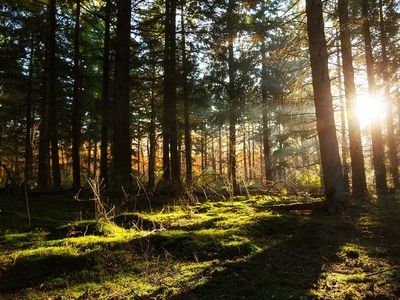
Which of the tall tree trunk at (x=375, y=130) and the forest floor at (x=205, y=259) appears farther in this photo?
the tall tree trunk at (x=375, y=130)

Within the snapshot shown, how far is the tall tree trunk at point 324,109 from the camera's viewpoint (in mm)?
6027

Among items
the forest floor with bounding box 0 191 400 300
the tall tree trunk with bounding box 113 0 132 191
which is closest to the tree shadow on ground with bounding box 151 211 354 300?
the forest floor with bounding box 0 191 400 300

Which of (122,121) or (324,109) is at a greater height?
(122,121)

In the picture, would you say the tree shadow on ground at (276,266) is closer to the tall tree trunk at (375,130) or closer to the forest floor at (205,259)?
the forest floor at (205,259)

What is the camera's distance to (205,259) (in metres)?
3.51

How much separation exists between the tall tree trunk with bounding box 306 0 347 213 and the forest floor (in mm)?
901

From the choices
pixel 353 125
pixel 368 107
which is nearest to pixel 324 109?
pixel 353 125

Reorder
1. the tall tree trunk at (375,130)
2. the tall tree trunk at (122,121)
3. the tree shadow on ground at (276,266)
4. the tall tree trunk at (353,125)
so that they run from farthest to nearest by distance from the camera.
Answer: the tall tree trunk at (375,130), the tall tree trunk at (122,121), the tall tree trunk at (353,125), the tree shadow on ground at (276,266)

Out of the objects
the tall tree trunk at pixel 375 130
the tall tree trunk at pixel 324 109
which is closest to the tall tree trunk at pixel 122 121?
the tall tree trunk at pixel 324 109

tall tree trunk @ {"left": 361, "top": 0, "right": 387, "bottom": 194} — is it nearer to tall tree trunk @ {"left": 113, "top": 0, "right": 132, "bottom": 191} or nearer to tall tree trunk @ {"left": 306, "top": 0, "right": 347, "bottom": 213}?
tall tree trunk @ {"left": 306, "top": 0, "right": 347, "bottom": 213}

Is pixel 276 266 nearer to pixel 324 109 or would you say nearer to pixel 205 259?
pixel 205 259

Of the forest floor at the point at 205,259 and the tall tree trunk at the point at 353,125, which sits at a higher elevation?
the tall tree trunk at the point at 353,125

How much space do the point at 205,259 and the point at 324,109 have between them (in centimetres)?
427

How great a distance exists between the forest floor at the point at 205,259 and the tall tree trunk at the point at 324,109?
2.96ft
